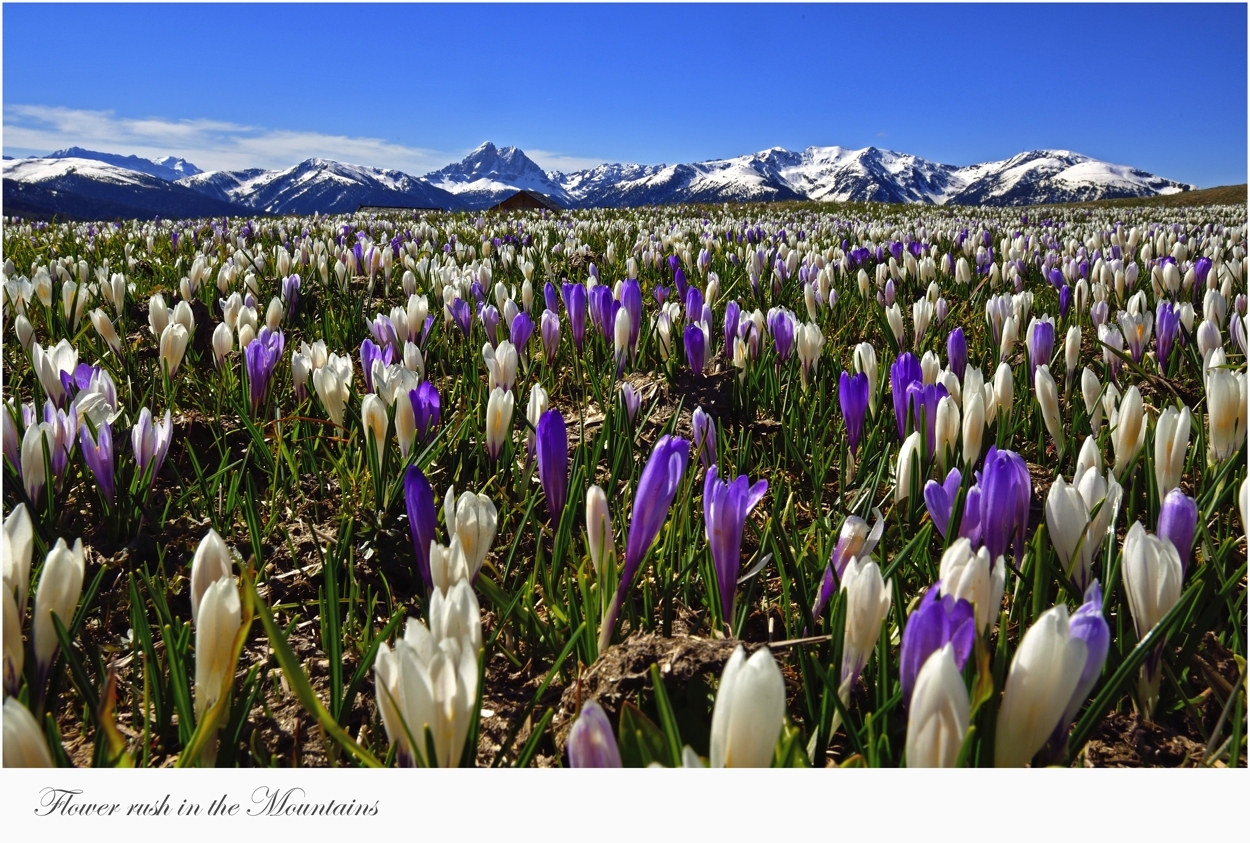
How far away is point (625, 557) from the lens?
141 cm

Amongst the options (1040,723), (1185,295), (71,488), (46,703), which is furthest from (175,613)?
(1185,295)

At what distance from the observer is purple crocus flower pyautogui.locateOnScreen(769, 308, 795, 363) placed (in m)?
3.08

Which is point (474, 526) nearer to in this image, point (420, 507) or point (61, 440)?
point (420, 507)

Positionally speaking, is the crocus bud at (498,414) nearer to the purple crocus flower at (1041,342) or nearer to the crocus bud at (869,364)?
the crocus bud at (869,364)

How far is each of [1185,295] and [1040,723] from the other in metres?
5.24

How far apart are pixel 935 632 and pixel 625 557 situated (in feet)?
1.96

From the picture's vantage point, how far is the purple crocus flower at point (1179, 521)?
4.17 ft

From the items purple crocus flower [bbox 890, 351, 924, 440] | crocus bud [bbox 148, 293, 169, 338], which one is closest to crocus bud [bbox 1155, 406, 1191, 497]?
purple crocus flower [bbox 890, 351, 924, 440]

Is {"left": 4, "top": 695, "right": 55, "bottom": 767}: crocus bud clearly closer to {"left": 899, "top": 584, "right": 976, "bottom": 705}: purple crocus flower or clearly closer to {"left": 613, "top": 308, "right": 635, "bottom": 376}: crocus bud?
{"left": 899, "top": 584, "right": 976, "bottom": 705}: purple crocus flower

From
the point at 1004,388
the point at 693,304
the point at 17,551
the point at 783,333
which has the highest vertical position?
the point at 693,304

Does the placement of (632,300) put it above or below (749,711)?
above

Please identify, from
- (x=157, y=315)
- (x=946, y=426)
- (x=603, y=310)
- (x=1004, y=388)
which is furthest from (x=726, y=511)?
(x=157, y=315)

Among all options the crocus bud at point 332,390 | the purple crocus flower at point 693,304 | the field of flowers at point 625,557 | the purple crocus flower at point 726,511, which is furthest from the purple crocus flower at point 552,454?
the purple crocus flower at point 693,304

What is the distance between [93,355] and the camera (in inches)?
132
